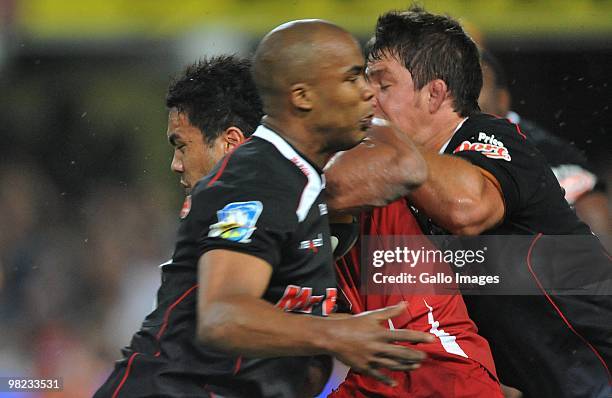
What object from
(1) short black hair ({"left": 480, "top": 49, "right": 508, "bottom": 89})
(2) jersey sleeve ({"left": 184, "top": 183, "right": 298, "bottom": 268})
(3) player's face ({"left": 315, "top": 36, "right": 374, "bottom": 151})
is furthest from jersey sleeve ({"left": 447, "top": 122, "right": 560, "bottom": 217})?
(1) short black hair ({"left": 480, "top": 49, "right": 508, "bottom": 89})

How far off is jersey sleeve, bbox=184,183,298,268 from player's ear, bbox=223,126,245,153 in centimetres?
77

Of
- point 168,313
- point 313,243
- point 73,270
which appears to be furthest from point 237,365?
point 73,270

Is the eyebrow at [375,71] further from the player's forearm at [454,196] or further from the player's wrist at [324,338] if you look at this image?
the player's wrist at [324,338]

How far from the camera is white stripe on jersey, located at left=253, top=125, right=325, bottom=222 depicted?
210 centimetres

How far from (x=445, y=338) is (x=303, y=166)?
0.74m

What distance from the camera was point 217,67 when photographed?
293 cm

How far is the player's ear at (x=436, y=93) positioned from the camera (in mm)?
2926

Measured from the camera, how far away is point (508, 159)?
2.68 m

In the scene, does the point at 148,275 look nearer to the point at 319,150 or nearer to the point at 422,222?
the point at 422,222

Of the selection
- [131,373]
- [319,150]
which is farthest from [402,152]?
[131,373]

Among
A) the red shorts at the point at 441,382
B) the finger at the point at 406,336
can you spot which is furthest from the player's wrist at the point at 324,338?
the red shorts at the point at 441,382

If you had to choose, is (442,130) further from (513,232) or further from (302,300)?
(302,300)

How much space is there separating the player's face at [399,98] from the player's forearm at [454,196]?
34cm

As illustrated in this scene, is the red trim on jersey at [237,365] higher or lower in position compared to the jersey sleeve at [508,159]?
lower
